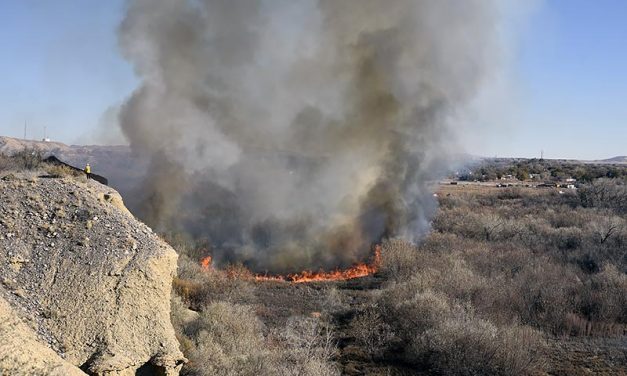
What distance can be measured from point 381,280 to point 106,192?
37.0 ft

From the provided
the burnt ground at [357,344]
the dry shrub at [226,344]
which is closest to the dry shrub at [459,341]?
the burnt ground at [357,344]

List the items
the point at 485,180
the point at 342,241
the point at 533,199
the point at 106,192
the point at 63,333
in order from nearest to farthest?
the point at 63,333, the point at 106,192, the point at 342,241, the point at 533,199, the point at 485,180

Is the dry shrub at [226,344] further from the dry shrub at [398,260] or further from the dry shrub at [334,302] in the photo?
the dry shrub at [398,260]

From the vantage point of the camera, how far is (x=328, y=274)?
2114cm

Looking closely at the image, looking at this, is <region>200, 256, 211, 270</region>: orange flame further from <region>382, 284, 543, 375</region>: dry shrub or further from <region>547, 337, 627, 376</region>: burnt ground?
<region>547, 337, 627, 376</region>: burnt ground

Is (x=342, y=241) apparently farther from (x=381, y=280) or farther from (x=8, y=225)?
(x=8, y=225)

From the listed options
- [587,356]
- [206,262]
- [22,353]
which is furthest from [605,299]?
[22,353]

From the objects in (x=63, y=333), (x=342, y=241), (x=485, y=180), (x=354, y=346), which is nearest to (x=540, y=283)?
(x=354, y=346)

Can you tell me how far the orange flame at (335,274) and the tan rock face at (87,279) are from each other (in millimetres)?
10775

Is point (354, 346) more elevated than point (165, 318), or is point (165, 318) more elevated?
point (165, 318)

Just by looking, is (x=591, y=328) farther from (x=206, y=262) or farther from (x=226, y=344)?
(x=206, y=262)

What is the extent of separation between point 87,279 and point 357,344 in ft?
22.8

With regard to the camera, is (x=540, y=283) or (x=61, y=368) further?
(x=540, y=283)

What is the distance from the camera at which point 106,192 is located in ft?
36.0
